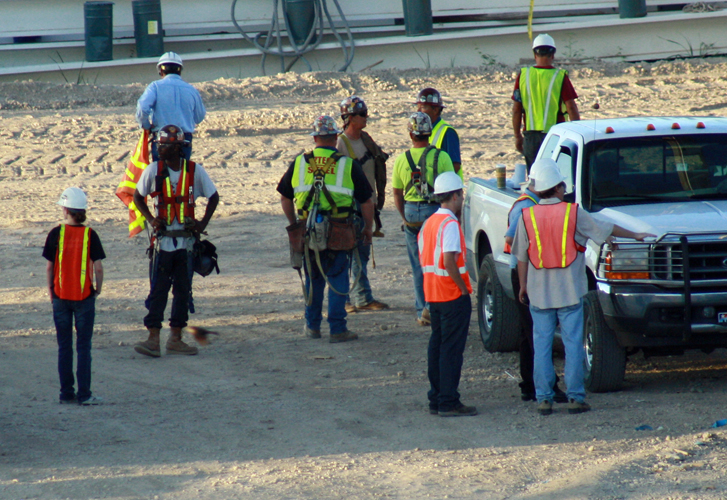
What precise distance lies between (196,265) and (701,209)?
4.08 metres

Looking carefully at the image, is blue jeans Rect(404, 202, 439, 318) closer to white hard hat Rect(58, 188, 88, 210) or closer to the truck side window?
the truck side window

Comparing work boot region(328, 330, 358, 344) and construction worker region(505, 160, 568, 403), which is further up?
construction worker region(505, 160, 568, 403)

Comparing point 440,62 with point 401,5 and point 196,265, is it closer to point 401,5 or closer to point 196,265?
point 401,5

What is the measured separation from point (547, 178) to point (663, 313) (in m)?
1.18

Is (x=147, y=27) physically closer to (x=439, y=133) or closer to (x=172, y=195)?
(x=439, y=133)

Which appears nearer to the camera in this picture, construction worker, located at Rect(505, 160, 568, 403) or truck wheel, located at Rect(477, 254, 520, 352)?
construction worker, located at Rect(505, 160, 568, 403)

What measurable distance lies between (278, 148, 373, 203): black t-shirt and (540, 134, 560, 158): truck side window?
1.54 metres

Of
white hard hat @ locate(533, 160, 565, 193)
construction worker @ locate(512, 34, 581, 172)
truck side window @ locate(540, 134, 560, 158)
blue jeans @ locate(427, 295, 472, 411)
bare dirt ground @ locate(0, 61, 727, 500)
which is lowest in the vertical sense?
bare dirt ground @ locate(0, 61, 727, 500)

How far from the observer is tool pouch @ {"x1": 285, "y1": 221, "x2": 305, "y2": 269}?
8.42 m

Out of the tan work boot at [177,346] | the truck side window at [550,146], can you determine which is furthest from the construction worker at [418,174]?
the tan work boot at [177,346]

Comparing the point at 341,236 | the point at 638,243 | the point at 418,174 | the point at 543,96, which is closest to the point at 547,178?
the point at 638,243

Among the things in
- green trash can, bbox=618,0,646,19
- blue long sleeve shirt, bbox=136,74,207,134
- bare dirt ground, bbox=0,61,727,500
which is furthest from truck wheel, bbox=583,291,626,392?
green trash can, bbox=618,0,646,19

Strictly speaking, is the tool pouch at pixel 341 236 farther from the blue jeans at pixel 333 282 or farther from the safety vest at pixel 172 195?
the safety vest at pixel 172 195

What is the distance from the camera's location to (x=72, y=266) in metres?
6.86
